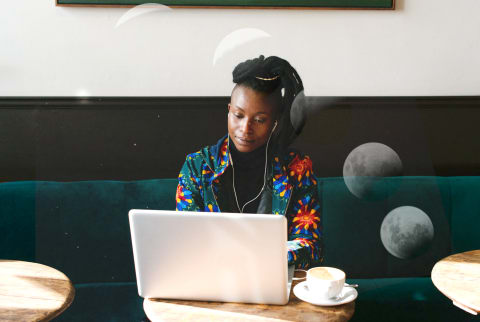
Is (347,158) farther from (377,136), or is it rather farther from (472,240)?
(472,240)

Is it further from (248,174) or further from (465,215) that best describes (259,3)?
(465,215)

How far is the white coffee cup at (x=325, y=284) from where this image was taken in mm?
916

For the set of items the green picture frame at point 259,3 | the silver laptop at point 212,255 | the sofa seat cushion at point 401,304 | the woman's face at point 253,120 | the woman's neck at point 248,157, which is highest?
the green picture frame at point 259,3

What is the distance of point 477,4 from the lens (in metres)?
1.91

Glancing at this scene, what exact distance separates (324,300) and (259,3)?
4.13 ft

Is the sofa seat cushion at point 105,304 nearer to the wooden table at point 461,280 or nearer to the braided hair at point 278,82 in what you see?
the braided hair at point 278,82

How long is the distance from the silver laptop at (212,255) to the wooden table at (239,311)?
0.02m

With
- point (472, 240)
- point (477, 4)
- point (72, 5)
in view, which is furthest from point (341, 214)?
point (72, 5)

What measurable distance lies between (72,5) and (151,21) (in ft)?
0.97

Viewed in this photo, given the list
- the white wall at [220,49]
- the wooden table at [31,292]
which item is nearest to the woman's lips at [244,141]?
the white wall at [220,49]

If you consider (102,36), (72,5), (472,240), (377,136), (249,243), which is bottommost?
(472,240)

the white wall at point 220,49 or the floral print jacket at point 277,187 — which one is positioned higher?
the white wall at point 220,49

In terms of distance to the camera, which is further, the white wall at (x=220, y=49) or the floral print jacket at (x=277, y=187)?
the white wall at (x=220, y=49)

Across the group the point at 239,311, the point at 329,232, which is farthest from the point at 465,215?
the point at 239,311
